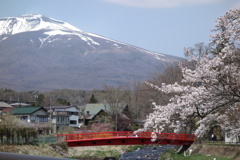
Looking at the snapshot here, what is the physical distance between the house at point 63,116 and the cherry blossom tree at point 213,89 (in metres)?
42.1

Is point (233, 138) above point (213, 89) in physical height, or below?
below

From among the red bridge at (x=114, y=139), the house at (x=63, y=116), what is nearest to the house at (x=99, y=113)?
the house at (x=63, y=116)

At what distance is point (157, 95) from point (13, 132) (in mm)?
23758

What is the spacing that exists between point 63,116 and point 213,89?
46.2 m

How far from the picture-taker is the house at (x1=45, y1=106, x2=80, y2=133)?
175 feet

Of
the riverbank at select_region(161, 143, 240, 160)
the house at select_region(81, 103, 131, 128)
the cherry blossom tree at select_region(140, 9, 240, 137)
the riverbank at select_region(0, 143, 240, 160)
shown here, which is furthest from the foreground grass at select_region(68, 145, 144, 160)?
the cherry blossom tree at select_region(140, 9, 240, 137)

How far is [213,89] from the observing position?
10156 millimetres

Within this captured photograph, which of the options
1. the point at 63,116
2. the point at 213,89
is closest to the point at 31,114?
the point at 63,116

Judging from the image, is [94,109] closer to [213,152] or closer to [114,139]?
[114,139]

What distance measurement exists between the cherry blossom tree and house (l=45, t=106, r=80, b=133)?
4211 centimetres

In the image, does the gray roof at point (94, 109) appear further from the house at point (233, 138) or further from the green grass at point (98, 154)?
the house at point (233, 138)

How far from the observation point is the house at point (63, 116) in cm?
5338

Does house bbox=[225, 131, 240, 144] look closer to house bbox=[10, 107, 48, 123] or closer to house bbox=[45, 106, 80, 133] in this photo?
house bbox=[45, 106, 80, 133]

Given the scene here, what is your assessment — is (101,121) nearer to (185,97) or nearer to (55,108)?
(55,108)
